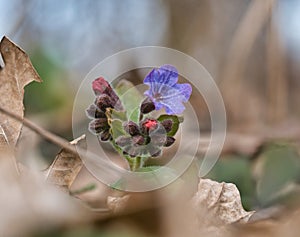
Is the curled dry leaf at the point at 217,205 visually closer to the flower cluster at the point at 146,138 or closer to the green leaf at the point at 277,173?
the flower cluster at the point at 146,138

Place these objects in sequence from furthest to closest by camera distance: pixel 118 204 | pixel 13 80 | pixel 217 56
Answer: pixel 217 56 < pixel 13 80 < pixel 118 204

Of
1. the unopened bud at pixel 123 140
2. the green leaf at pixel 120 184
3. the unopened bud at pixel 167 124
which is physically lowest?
the green leaf at pixel 120 184

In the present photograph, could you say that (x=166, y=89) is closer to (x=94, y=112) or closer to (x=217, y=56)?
(x=94, y=112)

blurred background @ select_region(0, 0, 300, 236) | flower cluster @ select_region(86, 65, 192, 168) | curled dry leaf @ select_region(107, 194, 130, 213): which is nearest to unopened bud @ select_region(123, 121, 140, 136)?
flower cluster @ select_region(86, 65, 192, 168)

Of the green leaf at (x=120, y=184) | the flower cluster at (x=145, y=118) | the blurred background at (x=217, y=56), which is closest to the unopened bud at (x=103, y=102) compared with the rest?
the flower cluster at (x=145, y=118)

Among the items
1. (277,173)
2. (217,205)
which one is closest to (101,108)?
(217,205)

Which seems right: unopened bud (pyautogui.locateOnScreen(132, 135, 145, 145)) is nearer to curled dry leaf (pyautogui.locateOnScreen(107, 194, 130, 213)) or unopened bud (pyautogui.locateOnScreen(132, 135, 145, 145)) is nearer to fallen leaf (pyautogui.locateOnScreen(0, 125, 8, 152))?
curled dry leaf (pyautogui.locateOnScreen(107, 194, 130, 213))

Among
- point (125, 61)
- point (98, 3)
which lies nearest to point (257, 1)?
point (125, 61)
